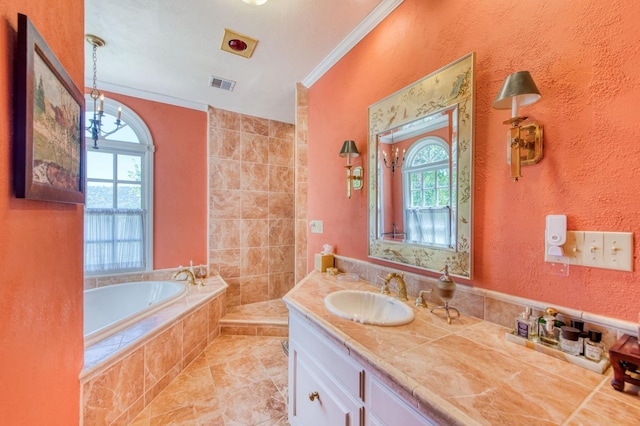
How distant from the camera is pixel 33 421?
0.83 m

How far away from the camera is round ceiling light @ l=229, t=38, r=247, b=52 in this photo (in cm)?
203

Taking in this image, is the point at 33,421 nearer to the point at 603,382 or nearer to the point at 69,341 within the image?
the point at 69,341

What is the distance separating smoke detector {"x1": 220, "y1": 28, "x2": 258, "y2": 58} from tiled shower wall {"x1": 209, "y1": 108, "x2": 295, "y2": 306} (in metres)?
1.35

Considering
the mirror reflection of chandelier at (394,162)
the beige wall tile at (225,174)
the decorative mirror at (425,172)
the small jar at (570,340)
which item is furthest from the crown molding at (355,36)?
the small jar at (570,340)

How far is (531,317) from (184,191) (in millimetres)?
3392

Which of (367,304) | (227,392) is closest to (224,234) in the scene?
(227,392)

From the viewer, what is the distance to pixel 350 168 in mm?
1976

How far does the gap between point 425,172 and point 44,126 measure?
161 centimetres

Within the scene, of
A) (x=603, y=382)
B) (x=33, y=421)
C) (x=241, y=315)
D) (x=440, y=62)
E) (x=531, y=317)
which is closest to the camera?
(x=603, y=382)

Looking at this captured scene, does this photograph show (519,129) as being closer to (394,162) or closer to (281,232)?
(394,162)

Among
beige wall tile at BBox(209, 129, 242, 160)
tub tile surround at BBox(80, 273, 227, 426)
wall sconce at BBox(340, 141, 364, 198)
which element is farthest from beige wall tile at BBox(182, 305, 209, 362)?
beige wall tile at BBox(209, 129, 242, 160)

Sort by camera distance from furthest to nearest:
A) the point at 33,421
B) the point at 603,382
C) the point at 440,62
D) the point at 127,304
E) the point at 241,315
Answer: the point at 241,315, the point at 127,304, the point at 440,62, the point at 33,421, the point at 603,382

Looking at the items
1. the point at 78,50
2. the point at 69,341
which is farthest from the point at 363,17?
the point at 69,341

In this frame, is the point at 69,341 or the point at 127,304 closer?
the point at 69,341
